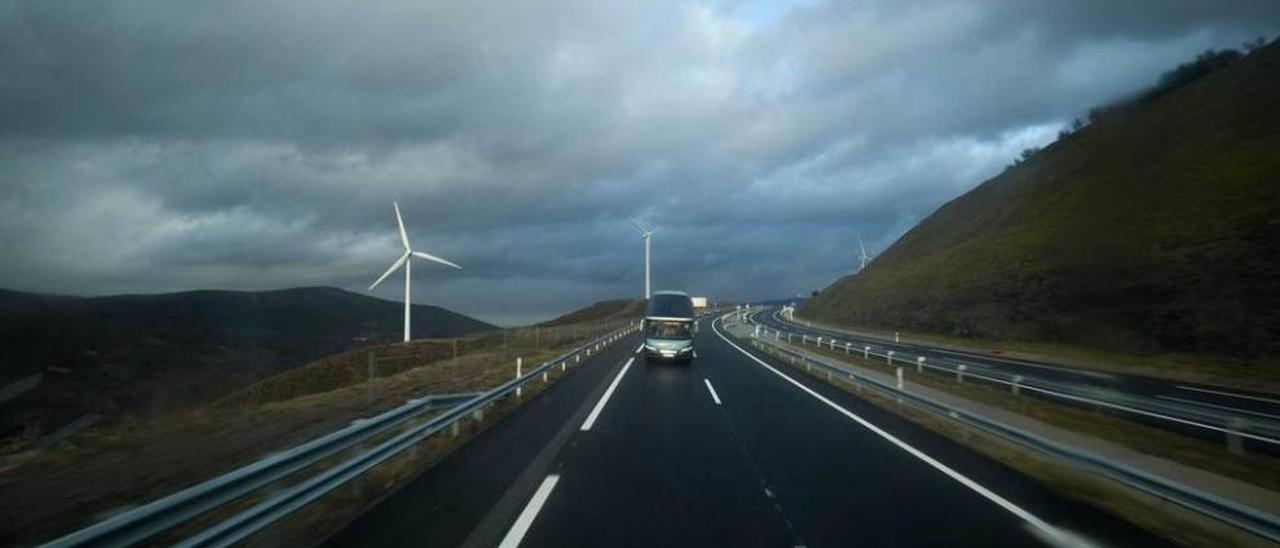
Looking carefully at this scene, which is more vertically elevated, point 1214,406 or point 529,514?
point 529,514

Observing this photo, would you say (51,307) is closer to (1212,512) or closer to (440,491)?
(440,491)

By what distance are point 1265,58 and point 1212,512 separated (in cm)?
7679

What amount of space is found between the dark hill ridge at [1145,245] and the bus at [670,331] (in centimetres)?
2145

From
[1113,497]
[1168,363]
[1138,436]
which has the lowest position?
[1138,436]

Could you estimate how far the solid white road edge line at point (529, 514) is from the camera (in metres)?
7.13

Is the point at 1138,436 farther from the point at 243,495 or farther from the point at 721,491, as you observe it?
the point at 243,495

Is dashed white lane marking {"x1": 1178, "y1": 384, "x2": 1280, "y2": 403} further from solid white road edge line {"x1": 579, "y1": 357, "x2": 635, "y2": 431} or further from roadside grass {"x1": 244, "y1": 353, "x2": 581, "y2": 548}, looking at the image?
roadside grass {"x1": 244, "y1": 353, "x2": 581, "y2": 548}

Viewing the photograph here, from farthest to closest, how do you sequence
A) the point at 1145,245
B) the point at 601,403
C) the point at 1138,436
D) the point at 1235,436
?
the point at 1145,245 → the point at 601,403 → the point at 1138,436 → the point at 1235,436

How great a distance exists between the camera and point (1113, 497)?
32.7ft

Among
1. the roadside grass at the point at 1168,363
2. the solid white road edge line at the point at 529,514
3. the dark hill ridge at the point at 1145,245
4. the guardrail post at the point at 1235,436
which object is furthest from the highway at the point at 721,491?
the dark hill ridge at the point at 1145,245

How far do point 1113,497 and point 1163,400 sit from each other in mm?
15169

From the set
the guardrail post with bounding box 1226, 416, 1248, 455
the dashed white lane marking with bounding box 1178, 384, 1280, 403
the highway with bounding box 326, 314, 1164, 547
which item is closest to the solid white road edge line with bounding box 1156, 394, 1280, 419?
the dashed white lane marking with bounding box 1178, 384, 1280, 403

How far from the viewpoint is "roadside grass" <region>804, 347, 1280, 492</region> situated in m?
13.2

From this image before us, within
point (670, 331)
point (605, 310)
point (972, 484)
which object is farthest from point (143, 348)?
point (605, 310)
